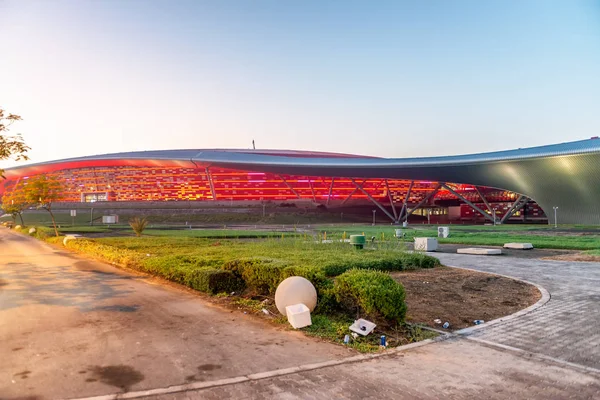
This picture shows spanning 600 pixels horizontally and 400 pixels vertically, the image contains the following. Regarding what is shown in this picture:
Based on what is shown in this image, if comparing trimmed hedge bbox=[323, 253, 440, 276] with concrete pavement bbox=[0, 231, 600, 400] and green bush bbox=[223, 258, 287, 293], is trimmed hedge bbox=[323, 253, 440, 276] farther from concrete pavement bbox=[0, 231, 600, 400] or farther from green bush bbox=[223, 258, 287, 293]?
concrete pavement bbox=[0, 231, 600, 400]

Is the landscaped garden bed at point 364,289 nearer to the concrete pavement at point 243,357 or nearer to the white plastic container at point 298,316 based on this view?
the white plastic container at point 298,316

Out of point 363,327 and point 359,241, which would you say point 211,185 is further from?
point 363,327

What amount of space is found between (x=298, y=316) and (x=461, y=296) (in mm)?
4742

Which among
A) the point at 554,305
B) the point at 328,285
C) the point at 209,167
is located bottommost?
the point at 554,305

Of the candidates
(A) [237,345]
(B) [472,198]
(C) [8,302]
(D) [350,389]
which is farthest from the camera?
(B) [472,198]

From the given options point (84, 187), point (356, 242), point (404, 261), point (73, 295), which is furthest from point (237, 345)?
point (84, 187)

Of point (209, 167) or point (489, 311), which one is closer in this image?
point (489, 311)

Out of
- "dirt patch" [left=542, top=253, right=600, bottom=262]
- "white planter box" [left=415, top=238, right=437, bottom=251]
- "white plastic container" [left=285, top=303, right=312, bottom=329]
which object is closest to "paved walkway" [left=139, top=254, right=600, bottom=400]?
"white plastic container" [left=285, top=303, right=312, bottom=329]

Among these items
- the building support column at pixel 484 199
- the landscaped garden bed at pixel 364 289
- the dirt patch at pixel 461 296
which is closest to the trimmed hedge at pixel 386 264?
the landscaped garden bed at pixel 364 289

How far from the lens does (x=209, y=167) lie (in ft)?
253

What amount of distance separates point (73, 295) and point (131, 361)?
20.6 ft

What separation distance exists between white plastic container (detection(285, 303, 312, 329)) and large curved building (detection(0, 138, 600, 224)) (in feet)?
141

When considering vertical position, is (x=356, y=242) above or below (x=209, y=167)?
below

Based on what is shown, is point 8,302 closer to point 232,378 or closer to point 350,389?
point 232,378
